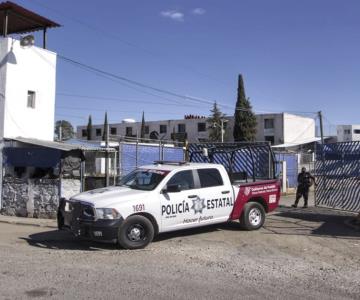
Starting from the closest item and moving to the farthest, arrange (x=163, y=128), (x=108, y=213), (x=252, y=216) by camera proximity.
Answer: (x=108, y=213) < (x=252, y=216) < (x=163, y=128)

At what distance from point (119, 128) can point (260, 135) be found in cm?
3055

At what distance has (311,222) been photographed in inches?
564

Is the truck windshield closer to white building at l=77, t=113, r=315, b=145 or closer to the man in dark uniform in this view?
the man in dark uniform

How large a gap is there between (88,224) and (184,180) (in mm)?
2491

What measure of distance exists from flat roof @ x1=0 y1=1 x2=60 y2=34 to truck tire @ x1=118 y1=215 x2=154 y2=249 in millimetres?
11452

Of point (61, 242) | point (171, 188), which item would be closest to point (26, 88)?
point (61, 242)

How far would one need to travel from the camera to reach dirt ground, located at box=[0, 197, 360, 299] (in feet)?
23.0

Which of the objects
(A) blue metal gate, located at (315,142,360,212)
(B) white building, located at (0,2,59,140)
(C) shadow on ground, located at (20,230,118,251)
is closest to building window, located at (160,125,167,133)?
(B) white building, located at (0,2,59,140)

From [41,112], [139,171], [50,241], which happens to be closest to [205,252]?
[139,171]

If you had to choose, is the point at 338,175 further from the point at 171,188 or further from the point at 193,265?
the point at 193,265

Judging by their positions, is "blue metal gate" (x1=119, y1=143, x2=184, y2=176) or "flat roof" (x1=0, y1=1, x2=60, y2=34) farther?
"blue metal gate" (x1=119, y1=143, x2=184, y2=176)

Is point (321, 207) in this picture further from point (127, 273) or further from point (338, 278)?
point (127, 273)

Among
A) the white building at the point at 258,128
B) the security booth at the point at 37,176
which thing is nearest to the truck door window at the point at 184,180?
the security booth at the point at 37,176

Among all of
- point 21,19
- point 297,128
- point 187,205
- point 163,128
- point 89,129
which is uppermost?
point 89,129
